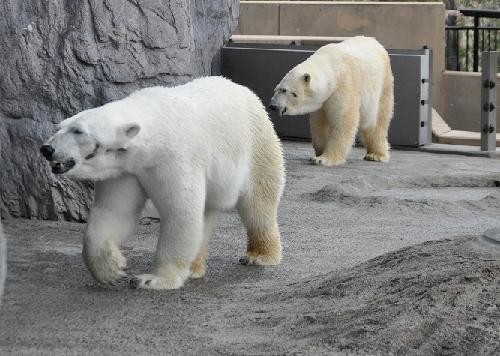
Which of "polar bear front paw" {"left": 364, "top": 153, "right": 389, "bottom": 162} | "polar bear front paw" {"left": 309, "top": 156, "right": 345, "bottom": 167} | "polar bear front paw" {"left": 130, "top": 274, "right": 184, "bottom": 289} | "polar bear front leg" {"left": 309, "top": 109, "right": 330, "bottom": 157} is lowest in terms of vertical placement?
"polar bear front paw" {"left": 364, "top": 153, "right": 389, "bottom": 162}

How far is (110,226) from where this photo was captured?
5.21m

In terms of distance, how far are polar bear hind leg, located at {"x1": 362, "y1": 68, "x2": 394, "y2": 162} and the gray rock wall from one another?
4.23 metres

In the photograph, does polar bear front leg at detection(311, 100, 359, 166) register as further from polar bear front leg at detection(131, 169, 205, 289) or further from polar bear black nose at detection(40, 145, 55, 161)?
polar bear black nose at detection(40, 145, 55, 161)

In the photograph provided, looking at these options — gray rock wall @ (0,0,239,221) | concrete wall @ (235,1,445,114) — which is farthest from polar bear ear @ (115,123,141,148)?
concrete wall @ (235,1,445,114)

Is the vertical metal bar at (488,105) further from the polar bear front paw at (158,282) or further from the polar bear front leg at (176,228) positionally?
the polar bear front paw at (158,282)

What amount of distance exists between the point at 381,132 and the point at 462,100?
4642mm

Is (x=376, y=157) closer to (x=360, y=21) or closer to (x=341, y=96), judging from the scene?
(x=341, y=96)

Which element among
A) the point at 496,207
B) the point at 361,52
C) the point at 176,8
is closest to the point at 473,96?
the point at 361,52

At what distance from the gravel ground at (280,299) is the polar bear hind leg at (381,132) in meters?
3.64

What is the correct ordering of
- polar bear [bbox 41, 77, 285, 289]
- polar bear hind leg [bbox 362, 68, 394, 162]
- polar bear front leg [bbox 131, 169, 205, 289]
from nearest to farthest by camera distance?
1. polar bear [bbox 41, 77, 285, 289]
2. polar bear front leg [bbox 131, 169, 205, 289]
3. polar bear hind leg [bbox 362, 68, 394, 162]

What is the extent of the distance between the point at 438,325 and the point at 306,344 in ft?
1.69

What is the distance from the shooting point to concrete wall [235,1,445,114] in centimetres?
1606

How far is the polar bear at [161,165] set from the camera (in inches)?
199

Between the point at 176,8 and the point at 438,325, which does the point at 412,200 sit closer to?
the point at 176,8
